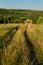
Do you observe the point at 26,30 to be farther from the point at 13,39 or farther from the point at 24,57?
the point at 24,57

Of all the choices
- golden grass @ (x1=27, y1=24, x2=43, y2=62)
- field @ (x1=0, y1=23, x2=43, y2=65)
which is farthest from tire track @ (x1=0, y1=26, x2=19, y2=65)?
golden grass @ (x1=27, y1=24, x2=43, y2=62)

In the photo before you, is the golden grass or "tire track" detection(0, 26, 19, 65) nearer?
the golden grass

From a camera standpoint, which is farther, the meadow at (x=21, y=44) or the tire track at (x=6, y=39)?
the tire track at (x=6, y=39)

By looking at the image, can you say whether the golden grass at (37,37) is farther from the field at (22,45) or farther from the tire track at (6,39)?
the tire track at (6,39)

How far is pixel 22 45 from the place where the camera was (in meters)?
9.87

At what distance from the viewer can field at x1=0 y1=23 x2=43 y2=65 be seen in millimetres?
9422

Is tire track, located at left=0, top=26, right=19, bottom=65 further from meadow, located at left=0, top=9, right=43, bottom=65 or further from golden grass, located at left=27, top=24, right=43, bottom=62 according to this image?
golden grass, located at left=27, top=24, right=43, bottom=62

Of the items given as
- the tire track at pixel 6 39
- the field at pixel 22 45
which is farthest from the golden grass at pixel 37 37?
the tire track at pixel 6 39

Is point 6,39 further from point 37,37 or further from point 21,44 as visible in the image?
point 37,37

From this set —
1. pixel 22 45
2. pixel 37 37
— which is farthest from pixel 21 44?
pixel 37 37

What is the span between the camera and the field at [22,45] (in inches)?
371

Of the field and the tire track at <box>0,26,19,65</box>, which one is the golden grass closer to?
the field

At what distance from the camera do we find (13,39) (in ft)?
33.6

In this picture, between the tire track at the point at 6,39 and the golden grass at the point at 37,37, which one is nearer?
the golden grass at the point at 37,37
